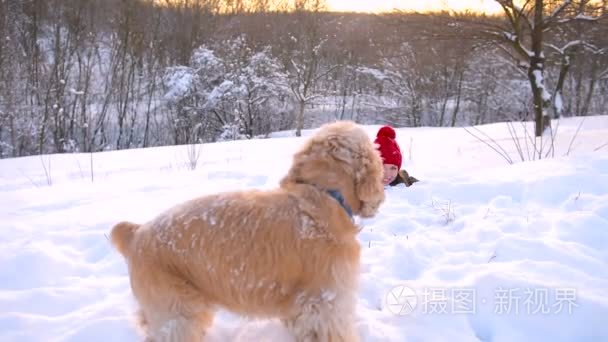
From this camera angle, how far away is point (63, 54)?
18844 millimetres

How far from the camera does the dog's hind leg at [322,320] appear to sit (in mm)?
2010

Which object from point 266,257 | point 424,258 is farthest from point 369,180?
point 424,258

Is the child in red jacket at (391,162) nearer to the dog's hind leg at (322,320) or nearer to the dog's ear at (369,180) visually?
the dog's ear at (369,180)

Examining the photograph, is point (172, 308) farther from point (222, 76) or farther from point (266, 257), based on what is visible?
point (222, 76)

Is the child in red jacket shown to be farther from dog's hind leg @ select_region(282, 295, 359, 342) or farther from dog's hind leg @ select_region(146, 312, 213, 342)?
dog's hind leg @ select_region(146, 312, 213, 342)

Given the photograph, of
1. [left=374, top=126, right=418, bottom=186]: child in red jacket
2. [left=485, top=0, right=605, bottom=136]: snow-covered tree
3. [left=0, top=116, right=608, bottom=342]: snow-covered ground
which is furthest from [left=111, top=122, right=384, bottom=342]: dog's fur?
[left=485, top=0, right=605, bottom=136]: snow-covered tree

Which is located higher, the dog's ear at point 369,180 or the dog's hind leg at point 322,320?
the dog's ear at point 369,180

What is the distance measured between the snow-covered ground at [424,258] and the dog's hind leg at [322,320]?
46 cm

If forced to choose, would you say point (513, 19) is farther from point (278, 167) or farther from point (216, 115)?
point (216, 115)

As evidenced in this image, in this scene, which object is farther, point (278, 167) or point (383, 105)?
point (383, 105)

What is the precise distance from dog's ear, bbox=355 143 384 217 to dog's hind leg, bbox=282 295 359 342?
0.49 meters

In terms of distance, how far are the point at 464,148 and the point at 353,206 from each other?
6731 mm

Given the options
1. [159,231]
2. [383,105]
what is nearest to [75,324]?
[159,231]

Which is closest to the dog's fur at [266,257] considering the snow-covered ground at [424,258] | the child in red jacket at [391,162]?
the snow-covered ground at [424,258]
